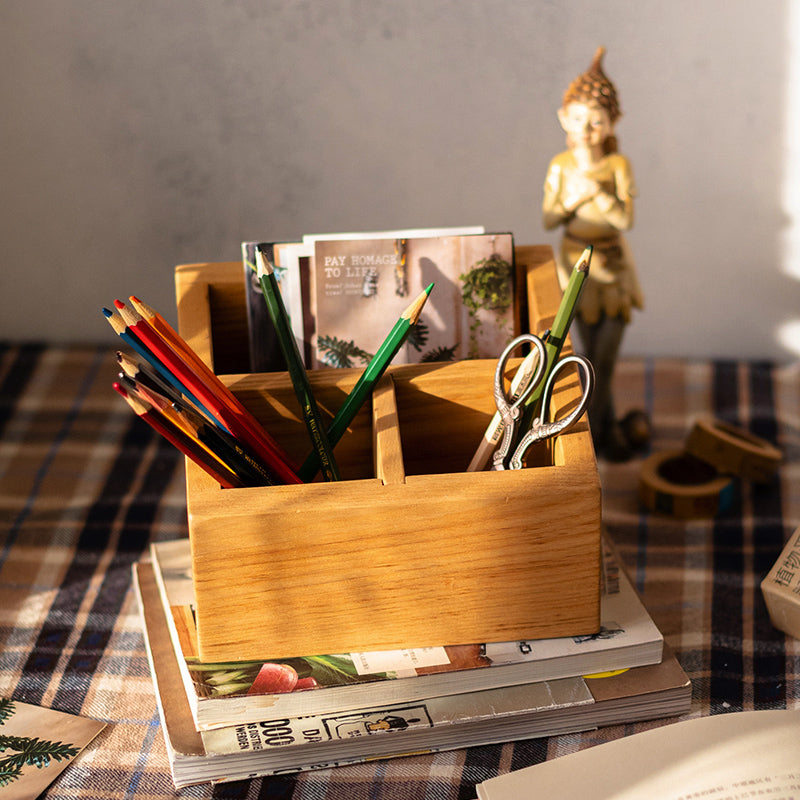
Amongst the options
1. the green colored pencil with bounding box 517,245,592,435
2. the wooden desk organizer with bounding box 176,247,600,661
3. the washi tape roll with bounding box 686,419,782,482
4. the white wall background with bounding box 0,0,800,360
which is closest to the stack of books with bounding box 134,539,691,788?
the wooden desk organizer with bounding box 176,247,600,661

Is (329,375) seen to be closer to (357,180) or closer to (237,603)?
(237,603)

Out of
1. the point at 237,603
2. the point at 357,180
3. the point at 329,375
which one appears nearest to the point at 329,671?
the point at 237,603

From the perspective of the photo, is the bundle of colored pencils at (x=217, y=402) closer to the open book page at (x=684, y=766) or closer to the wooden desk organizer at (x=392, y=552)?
the wooden desk organizer at (x=392, y=552)

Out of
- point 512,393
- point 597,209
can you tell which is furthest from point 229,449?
point 597,209

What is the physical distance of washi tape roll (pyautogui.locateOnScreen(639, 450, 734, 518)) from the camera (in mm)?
752

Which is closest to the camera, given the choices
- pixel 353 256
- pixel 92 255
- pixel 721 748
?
pixel 721 748

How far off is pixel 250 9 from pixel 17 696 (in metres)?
0.61

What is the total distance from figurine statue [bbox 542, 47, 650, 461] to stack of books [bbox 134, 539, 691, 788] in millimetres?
220

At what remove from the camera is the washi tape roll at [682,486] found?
29.6 inches

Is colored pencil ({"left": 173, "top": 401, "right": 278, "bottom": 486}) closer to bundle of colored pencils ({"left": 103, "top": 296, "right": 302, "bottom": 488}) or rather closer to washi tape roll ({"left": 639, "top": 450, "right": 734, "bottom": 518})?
bundle of colored pencils ({"left": 103, "top": 296, "right": 302, "bottom": 488})

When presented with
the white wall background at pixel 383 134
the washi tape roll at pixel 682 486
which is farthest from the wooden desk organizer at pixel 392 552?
the white wall background at pixel 383 134

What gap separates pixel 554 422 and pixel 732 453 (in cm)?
29

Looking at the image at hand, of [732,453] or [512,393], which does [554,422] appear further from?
[732,453]

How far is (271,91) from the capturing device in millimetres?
932
